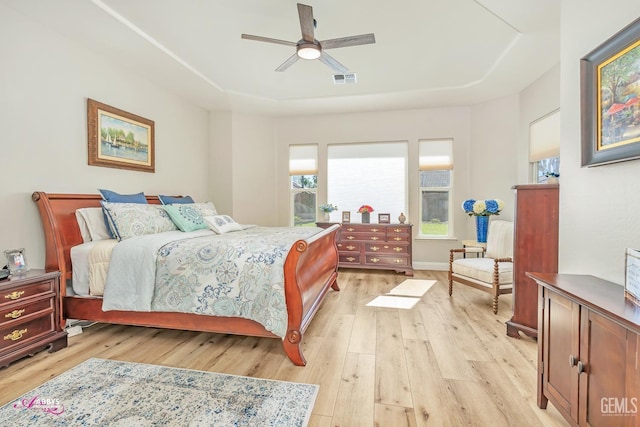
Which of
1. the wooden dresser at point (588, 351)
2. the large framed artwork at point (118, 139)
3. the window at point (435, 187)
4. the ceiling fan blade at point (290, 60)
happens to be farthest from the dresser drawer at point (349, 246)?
the wooden dresser at point (588, 351)

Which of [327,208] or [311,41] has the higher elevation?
[311,41]

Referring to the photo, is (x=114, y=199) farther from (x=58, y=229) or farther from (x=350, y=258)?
(x=350, y=258)

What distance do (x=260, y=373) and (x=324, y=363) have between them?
1.51 ft

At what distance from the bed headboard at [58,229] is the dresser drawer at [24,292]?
0.59 ft

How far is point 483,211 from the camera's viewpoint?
3902 millimetres

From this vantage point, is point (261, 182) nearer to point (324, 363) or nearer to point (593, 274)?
point (324, 363)

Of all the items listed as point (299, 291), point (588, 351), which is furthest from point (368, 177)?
point (588, 351)

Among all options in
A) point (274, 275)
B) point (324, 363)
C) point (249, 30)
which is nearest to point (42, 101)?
point (249, 30)

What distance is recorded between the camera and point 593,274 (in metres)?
1.60

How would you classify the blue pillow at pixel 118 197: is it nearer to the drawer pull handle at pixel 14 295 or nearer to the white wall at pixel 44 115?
the white wall at pixel 44 115

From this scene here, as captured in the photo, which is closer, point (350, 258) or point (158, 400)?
point (158, 400)

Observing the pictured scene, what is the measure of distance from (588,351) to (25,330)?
11.4 ft

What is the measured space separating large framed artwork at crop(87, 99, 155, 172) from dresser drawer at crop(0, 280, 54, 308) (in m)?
1.45

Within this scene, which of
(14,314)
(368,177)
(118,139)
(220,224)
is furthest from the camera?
(368,177)
